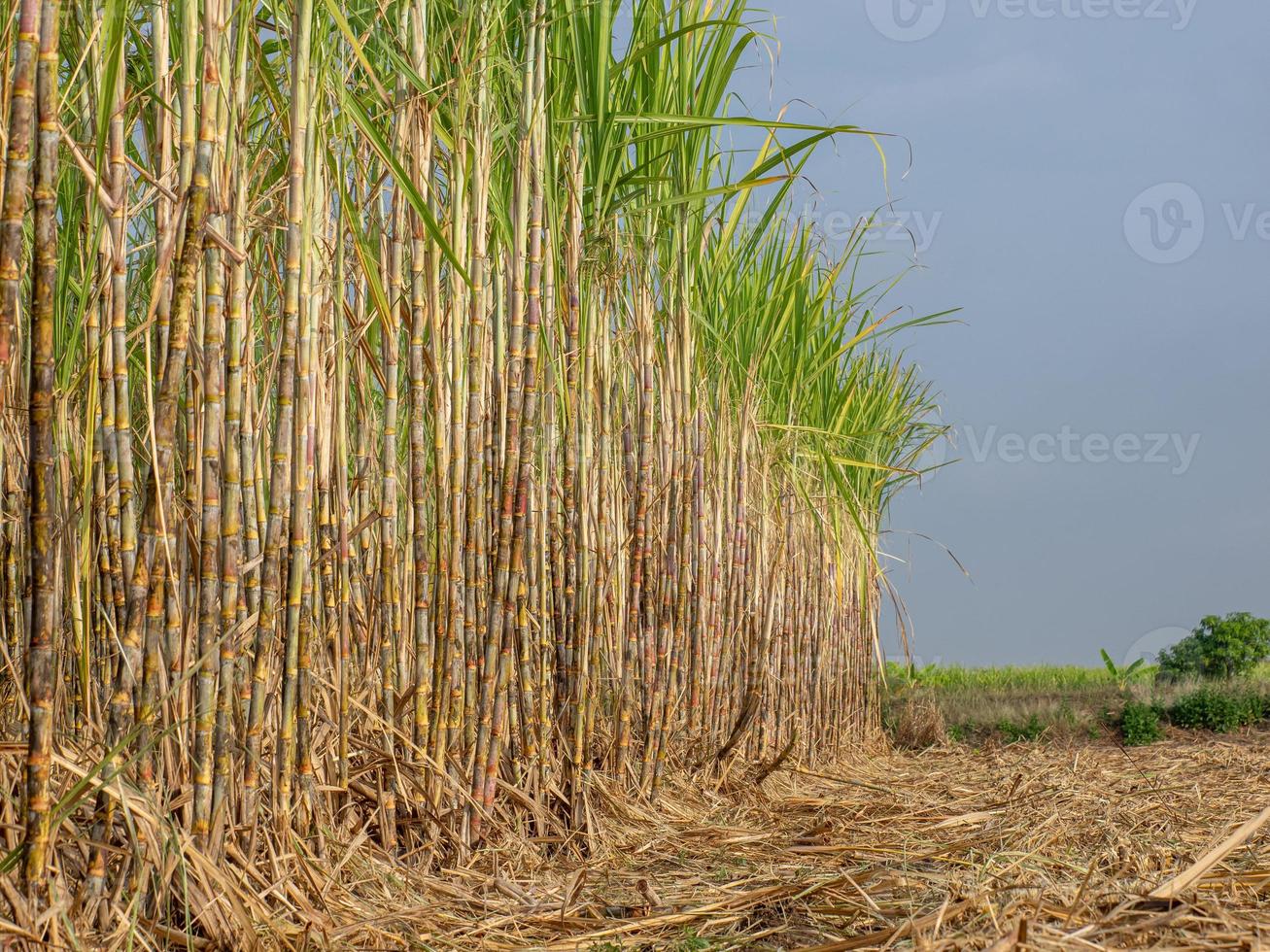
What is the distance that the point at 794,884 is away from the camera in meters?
1.77

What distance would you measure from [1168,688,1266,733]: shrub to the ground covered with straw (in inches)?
130

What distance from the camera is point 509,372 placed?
2.15 metres

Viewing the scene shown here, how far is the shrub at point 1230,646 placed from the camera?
23.3ft

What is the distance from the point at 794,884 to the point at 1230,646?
643 centimetres

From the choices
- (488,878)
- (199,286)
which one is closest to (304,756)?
(488,878)

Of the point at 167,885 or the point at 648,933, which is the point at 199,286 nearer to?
the point at 167,885

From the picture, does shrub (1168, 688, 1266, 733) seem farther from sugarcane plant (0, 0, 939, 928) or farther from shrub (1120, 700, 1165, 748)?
sugarcane plant (0, 0, 939, 928)

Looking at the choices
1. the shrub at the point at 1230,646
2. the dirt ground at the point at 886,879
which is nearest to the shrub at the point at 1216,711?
the shrub at the point at 1230,646

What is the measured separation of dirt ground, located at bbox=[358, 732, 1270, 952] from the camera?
143 cm

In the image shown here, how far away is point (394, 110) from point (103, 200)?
613 millimetres

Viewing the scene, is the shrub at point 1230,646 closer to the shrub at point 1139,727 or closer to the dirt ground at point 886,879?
the shrub at point 1139,727

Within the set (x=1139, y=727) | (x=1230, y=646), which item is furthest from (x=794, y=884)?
(x=1230, y=646)

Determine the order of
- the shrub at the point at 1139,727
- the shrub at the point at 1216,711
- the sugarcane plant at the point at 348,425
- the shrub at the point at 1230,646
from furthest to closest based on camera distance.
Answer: the shrub at the point at 1230,646 < the shrub at the point at 1216,711 < the shrub at the point at 1139,727 < the sugarcane plant at the point at 348,425

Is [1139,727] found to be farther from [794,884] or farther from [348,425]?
[348,425]
